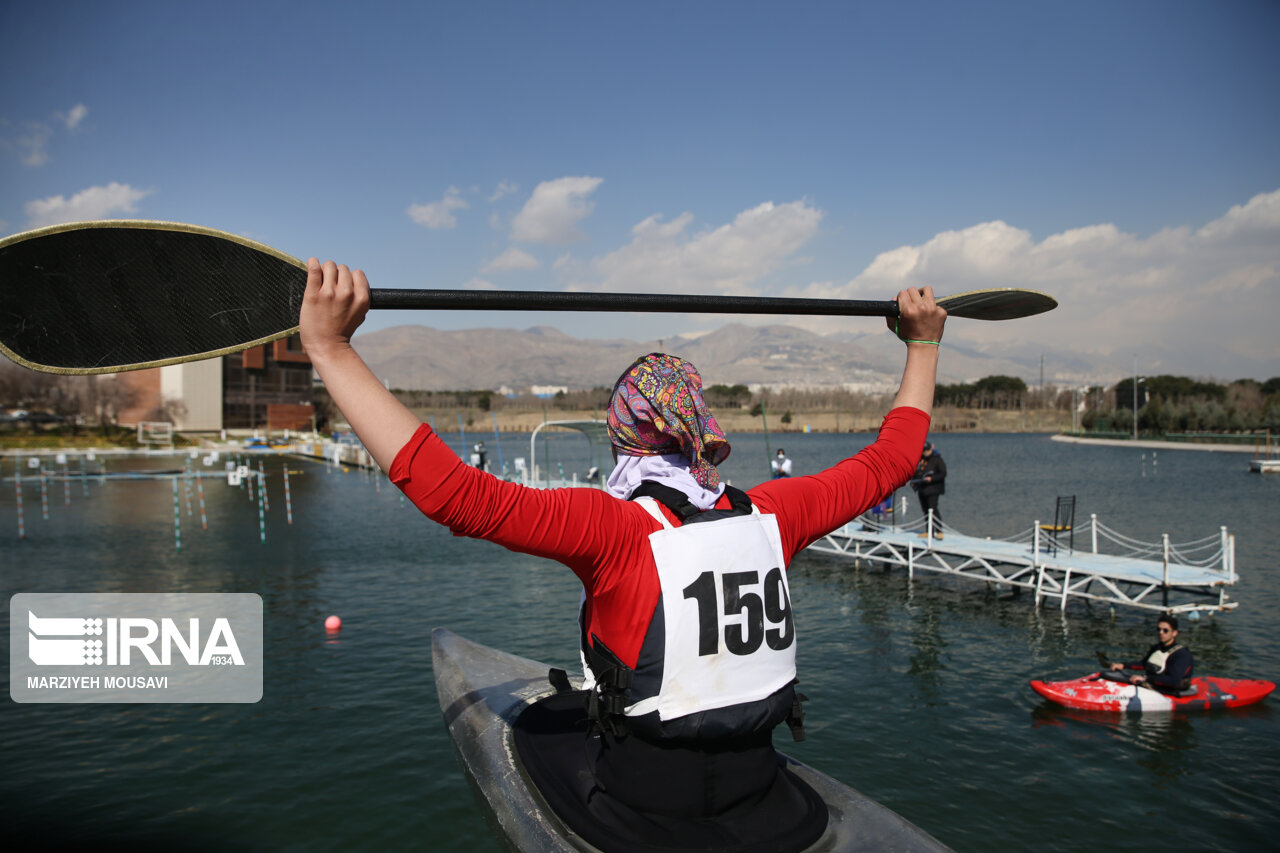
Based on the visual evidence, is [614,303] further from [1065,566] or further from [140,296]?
[1065,566]

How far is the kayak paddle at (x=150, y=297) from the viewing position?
94.7 inches

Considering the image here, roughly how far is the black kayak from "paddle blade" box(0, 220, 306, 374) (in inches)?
96.1

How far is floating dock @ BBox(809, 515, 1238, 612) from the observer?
15023mm

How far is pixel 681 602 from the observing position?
2.44m

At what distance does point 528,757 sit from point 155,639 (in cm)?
1332

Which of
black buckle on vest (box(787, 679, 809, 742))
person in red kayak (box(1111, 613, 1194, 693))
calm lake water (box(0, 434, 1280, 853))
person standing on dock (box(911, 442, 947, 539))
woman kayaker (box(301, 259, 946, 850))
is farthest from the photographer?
person standing on dock (box(911, 442, 947, 539))

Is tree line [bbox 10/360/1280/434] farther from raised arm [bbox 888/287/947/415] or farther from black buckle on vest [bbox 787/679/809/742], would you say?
black buckle on vest [bbox 787/679/809/742]

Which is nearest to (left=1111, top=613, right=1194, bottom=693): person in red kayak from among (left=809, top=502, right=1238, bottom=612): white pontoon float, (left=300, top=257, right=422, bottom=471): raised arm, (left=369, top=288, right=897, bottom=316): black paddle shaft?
(left=809, top=502, right=1238, bottom=612): white pontoon float

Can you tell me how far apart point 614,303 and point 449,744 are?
8577 millimetres

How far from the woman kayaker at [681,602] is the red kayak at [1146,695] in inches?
389

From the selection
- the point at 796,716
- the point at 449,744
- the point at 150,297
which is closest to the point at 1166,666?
the point at 449,744

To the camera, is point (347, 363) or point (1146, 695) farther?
point (1146, 695)

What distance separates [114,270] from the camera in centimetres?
253

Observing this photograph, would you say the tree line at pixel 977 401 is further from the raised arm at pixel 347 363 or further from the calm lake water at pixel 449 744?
the raised arm at pixel 347 363
